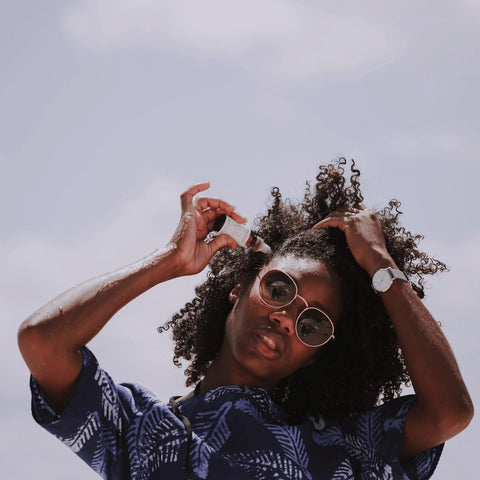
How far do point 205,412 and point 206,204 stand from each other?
1139 mm

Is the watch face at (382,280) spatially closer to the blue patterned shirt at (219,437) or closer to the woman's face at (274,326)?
the woman's face at (274,326)

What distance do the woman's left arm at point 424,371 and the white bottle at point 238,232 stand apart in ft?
1.93

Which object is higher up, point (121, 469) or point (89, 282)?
point (89, 282)

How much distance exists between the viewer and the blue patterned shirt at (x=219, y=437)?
4.39 m

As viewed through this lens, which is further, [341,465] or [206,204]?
[206,204]

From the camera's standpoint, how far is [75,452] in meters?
4.45

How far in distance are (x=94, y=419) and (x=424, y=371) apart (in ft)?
5.50

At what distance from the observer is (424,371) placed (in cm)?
476

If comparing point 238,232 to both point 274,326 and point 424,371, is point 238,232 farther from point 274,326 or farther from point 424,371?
point 424,371

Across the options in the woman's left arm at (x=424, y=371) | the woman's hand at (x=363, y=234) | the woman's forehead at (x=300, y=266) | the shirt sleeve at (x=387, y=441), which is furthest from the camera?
the woman's forehead at (x=300, y=266)

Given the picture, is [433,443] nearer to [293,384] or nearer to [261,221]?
[293,384]

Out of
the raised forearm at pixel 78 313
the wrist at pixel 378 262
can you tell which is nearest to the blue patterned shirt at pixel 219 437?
the raised forearm at pixel 78 313

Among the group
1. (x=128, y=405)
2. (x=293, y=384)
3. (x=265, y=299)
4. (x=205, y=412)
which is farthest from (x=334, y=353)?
(x=128, y=405)

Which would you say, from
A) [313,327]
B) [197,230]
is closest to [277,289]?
[313,327]
